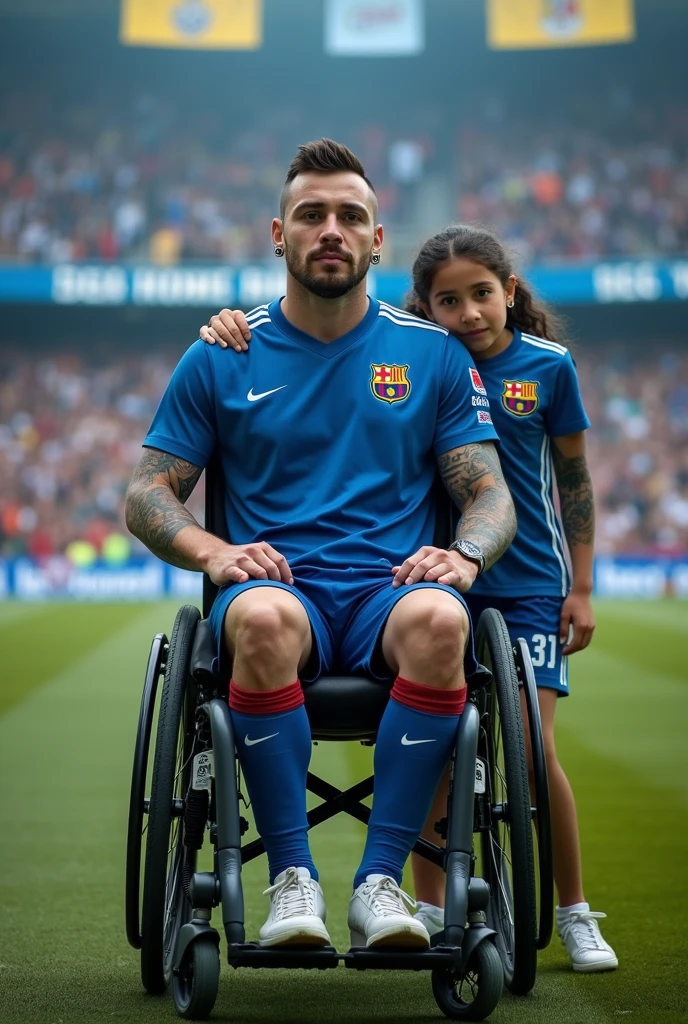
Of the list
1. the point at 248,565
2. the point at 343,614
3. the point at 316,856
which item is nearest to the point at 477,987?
the point at 343,614

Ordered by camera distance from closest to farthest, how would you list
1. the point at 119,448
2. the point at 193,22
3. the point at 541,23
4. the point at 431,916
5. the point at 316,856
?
the point at 431,916 → the point at 316,856 → the point at 119,448 → the point at 541,23 → the point at 193,22

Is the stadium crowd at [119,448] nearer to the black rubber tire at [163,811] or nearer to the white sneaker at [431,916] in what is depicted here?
the white sneaker at [431,916]

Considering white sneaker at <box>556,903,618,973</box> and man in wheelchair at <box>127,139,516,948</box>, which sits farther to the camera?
white sneaker at <box>556,903,618,973</box>

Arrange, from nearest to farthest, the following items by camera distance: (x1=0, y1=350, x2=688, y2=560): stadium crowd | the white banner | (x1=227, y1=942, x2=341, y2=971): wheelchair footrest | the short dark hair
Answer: (x1=227, y1=942, x2=341, y2=971): wheelchair footrest
the short dark hair
(x1=0, y1=350, x2=688, y2=560): stadium crowd
the white banner

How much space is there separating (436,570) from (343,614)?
0.76ft

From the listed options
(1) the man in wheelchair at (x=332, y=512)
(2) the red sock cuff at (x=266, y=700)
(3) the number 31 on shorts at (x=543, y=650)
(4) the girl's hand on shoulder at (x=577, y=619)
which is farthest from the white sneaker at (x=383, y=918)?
(4) the girl's hand on shoulder at (x=577, y=619)

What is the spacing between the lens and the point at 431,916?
340 cm

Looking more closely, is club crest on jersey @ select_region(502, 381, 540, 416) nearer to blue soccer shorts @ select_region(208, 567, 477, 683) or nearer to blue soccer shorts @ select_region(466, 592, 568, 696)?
blue soccer shorts @ select_region(466, 592, 568, 696)

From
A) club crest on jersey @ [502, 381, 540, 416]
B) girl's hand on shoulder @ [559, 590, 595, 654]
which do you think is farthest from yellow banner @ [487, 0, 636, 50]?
girl's hand on shoulder @ [559, 590, 595, 654]

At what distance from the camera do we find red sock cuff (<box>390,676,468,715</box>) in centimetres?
263

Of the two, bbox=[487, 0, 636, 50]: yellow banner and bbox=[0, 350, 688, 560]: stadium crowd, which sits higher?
bbox=[487, 0, 636, 50]: yellow banner

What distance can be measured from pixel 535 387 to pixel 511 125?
91.9 ft

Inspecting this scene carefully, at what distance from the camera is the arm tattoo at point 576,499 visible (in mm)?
3646

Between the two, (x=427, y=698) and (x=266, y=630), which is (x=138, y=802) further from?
(x=427, y=698)
